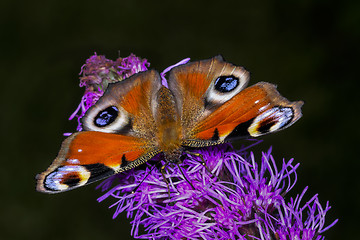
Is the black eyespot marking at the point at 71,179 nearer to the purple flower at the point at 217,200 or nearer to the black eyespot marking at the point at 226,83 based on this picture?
the purple flower at the point at 217,200

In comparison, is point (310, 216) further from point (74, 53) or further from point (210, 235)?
point (74, 53)

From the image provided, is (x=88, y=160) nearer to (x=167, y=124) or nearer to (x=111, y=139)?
(x=111, y=139)

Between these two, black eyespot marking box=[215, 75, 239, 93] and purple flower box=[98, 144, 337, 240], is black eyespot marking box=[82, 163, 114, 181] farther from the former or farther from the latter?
black eyespot marking box=[215, 75, 239, 93]

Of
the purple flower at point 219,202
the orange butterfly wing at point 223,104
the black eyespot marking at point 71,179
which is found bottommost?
the purple flower at point 219,202

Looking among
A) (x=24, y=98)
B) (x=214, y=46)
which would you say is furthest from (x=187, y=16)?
(x=24, y=98)

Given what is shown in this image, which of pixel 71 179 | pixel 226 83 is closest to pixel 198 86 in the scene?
pixel 226 83

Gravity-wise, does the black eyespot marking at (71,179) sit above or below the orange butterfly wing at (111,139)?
below

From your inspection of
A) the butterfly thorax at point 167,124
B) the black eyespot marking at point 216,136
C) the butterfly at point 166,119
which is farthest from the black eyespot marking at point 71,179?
the black eyespot marking at point 216,136
